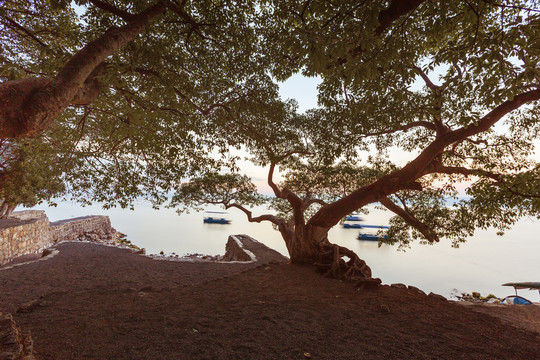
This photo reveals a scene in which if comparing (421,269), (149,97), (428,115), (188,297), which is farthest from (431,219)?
(421,269)

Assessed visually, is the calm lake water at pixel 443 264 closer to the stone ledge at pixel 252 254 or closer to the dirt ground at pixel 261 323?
the stone ledge at pixel 252 254

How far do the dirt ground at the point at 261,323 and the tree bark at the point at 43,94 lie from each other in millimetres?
2622

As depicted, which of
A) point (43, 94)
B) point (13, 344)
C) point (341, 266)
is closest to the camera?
point (13, 344)

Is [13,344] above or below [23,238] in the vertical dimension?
below

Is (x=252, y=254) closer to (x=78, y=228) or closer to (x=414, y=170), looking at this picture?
(x=414, y=170)

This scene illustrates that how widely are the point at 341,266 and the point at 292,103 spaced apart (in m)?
5.93

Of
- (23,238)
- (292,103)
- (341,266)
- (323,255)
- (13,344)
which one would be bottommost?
(13,344)

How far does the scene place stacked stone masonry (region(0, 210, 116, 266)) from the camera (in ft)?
37.5

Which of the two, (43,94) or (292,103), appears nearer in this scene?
(43,94)

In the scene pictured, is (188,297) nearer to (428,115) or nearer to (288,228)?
(288,228)

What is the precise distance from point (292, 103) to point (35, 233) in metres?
16.4

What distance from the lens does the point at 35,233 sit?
13977 mm

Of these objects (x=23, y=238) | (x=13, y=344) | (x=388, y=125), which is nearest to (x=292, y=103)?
(x=388, y=125)

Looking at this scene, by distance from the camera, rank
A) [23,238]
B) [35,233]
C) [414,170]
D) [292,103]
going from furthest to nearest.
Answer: [35,233]
[23,238]
[292,103]
[414,170]
